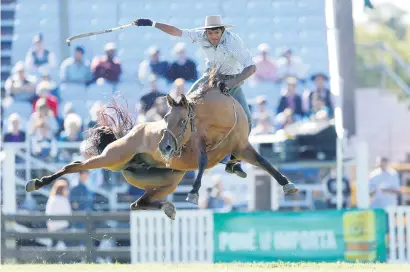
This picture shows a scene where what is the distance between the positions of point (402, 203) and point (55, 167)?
553cm

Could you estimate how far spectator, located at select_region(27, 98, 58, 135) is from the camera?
16.3 metres

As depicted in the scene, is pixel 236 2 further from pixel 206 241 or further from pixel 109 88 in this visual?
pixel 206 241

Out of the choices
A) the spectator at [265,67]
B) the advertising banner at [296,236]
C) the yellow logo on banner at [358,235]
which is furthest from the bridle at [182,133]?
the spectator at [265,67]

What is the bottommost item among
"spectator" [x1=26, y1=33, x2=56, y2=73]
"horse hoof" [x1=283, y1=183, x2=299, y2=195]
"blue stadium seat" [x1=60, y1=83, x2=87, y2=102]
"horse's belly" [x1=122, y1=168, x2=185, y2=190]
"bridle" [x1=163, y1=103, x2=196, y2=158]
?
"horse hoof" [x1=283, y1=183, x2=299, y2=195]

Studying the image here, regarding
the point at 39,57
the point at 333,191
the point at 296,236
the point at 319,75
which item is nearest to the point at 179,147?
the point at 296,236

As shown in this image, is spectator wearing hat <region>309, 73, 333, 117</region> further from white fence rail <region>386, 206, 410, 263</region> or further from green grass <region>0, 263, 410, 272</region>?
green grass <region>0, 263, 410, 272</region>

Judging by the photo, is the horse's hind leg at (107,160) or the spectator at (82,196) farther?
the spectator at (82,196)

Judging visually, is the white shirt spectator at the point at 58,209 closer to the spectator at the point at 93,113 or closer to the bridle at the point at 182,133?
the spectator at the point at 93,113

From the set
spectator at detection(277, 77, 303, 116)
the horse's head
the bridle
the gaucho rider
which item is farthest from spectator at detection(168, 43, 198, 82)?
the horse's head

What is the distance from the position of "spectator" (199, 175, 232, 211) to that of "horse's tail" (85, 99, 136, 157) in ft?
14.5

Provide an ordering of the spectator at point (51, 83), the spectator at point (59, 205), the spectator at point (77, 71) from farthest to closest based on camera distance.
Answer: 1. the spectator at point (77, 71)
2. the spectator at point (51, 83)
3. the spectator at point (59, 205)

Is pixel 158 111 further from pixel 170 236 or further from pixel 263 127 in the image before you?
pixel 170 236

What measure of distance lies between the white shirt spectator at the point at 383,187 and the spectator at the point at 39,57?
5373 millimetres

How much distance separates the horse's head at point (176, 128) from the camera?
395 inches
